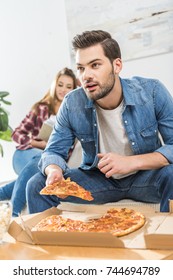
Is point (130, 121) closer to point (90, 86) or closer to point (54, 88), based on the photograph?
point (90, 86)

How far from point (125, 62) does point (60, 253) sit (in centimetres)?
262

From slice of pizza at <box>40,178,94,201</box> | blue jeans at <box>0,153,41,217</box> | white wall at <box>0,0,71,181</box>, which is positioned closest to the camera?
slice of pizza at <box>40,178,94,201</box>

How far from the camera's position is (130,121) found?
217 cm

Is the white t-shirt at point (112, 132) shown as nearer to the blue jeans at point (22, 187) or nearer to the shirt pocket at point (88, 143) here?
the shirt pocket at point (88, 143)

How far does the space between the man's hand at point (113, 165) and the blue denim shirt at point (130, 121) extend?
0.76ft

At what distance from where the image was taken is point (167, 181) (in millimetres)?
1955

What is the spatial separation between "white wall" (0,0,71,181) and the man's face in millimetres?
2012

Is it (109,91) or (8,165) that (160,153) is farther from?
(8,165)

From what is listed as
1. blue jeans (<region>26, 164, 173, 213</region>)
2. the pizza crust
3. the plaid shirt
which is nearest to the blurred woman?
the plaid shirt

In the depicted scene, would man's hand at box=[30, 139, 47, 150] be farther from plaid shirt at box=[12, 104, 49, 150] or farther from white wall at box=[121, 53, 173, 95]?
white wall at box=[121, 53, 173, 95]

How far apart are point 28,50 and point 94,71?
2264 millimetres

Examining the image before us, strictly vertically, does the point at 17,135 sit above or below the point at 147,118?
below

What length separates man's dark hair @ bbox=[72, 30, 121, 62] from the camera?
83.4 inches

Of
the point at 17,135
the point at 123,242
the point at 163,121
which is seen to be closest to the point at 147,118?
the point at 163,121
